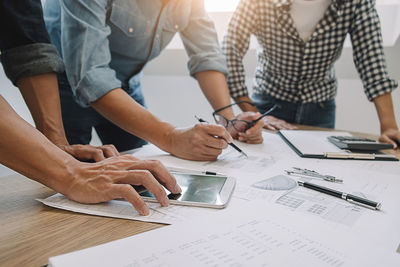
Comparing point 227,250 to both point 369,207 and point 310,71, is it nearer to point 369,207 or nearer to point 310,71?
point 369,207

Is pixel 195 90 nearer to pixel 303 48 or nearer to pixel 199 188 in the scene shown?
pixel 303 48

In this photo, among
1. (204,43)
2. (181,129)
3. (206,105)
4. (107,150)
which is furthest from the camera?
(206,105)

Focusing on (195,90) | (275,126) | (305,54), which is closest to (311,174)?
(275,126)

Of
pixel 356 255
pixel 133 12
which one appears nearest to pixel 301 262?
pixel 356 255

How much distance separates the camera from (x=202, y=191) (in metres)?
0.50

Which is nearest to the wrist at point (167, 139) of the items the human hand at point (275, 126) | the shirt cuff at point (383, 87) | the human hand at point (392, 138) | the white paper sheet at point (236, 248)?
the white paper sheet at point (236, 248)

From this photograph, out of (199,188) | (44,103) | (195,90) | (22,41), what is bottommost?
(195,90)

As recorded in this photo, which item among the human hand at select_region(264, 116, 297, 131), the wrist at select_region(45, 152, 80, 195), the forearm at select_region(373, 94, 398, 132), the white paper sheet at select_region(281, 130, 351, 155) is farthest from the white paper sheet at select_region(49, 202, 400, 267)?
the forearm at select_region(373, 94, 398, 132)

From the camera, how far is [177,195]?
49 cm

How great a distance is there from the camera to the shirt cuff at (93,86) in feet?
2.32

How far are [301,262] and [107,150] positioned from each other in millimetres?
449

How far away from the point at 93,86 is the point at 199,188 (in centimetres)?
38

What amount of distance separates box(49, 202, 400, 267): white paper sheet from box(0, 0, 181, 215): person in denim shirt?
8 cm

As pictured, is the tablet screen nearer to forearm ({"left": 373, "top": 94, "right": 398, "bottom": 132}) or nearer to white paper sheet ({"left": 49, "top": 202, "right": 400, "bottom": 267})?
white paper sheet ({"left": 49, "top": 202, "right": 400, "bottom": 267})
